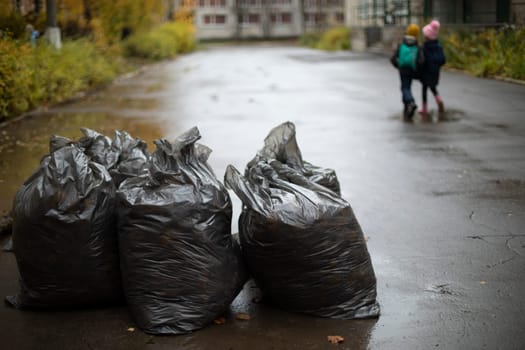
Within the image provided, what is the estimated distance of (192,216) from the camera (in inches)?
177

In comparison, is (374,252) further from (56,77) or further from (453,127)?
(56,77)

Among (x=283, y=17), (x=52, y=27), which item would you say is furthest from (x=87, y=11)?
(x=283, y=17)

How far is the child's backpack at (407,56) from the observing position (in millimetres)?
13133

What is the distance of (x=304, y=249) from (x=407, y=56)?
30.3 ft

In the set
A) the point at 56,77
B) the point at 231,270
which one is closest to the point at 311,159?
the point at 231,270

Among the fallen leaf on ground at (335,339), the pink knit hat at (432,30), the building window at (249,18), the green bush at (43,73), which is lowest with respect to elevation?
the fallen leaf on ground at (335,339)

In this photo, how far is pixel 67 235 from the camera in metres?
4.61

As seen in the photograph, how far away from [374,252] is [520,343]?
6.05 feet

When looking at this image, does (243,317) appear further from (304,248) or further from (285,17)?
(285,17)

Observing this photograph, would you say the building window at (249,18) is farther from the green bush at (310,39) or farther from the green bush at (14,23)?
→ the green bush at (14,23)

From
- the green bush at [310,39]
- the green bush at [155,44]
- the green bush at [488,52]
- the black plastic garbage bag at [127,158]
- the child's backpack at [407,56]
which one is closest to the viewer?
the black plastic garbage bag at [127,158]

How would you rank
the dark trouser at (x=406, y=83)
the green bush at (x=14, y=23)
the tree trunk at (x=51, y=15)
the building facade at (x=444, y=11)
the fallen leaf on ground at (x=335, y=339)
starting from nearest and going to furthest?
1. the fallen leaf on ground at (x=335, y=339)
2. the dark trouser at (x=406, y=83)
3. the green bush at (x=14, y=23)
4. the tree trunk at (x=51, y=15)
5. the building facade at (x=444, y=11)

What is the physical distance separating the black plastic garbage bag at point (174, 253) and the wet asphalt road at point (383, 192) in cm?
13

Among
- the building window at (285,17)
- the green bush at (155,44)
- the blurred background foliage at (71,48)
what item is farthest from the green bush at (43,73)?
the building window at (285,17)
